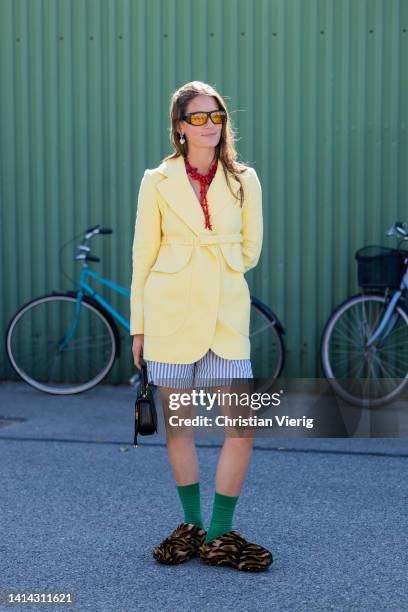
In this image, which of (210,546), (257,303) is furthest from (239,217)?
(257,303)

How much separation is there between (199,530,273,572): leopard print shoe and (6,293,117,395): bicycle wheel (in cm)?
436

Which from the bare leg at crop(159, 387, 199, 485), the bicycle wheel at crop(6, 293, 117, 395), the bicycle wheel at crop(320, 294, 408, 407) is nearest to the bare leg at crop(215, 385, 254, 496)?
the bare leg at crop(159, 387, 199, 485)

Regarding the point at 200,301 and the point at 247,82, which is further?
the point at 247,82

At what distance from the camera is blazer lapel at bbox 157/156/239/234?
15.4 feet

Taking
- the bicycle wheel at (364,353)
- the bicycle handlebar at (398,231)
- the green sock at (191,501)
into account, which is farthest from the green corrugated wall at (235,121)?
the green sock at (191,501)

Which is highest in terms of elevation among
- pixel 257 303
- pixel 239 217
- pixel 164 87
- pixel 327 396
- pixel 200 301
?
pixel 164 87

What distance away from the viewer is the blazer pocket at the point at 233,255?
4727mm

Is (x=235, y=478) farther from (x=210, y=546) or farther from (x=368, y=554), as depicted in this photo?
(x=368, y=554)

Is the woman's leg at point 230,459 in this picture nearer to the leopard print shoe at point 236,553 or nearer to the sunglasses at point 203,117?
the leopard print shoe at point 236,553

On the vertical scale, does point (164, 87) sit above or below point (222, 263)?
above

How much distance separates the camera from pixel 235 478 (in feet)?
15.7

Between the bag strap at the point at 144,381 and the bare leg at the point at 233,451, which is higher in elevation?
the bag strap at the point at 144,381

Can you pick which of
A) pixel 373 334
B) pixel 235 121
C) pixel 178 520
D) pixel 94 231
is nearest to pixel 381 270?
pixel 373 334

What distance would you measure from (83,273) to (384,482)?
3.57 m
